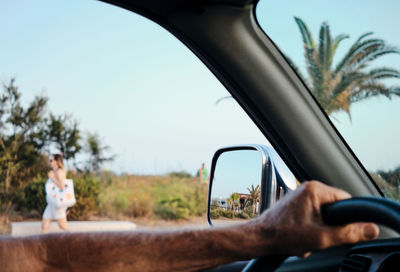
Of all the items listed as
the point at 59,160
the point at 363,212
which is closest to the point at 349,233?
the point at 363,212

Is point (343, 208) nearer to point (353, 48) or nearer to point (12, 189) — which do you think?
point (353, 48)

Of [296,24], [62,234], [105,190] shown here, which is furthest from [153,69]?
[62,234]

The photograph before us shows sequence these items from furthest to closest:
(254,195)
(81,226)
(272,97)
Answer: (81,226), (254,195), (272,97)

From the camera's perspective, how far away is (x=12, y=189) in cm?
1421

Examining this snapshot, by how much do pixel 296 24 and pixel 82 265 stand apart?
1681mm

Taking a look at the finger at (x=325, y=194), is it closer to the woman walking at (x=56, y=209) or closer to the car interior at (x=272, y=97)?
the car interior at (x=272, y=97)

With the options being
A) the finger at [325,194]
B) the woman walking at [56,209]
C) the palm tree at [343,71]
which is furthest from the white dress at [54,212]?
the finger at [325,194]

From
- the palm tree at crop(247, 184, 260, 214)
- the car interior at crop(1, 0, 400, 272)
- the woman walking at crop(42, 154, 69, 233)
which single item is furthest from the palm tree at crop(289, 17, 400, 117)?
the woman walking at crop(42, 154, 69, 233)

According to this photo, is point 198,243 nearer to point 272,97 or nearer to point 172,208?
point 272,97

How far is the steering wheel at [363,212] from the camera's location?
842 mm

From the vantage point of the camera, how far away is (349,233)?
0.94 meters

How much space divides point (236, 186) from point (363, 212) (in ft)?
4.95

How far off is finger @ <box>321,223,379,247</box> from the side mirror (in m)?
0.97

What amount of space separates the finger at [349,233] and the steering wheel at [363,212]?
2cm
